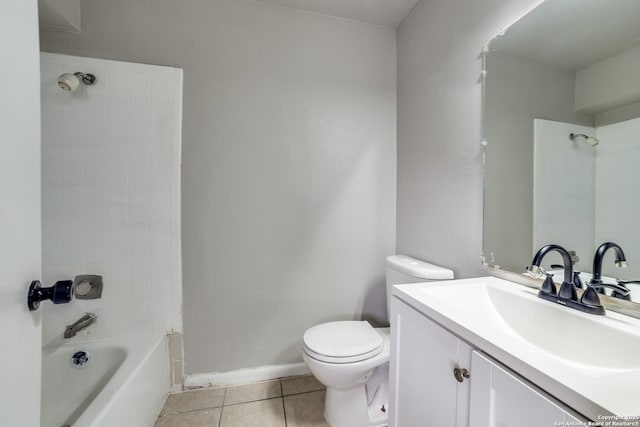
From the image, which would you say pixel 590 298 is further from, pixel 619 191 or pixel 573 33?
pixel 573 33

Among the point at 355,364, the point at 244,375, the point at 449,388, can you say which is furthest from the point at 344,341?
the point at 244,375

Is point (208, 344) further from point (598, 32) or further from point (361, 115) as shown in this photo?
point (598, 32)

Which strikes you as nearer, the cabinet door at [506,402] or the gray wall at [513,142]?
the cabinet door at [506,402]

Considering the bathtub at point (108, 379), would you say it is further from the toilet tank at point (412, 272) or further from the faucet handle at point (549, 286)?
the faucet handle at point (549, 286)

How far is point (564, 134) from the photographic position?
863mm

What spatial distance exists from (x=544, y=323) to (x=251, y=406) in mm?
1480

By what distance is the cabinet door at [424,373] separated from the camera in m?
0.67

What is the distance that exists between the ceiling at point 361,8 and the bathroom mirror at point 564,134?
830mm

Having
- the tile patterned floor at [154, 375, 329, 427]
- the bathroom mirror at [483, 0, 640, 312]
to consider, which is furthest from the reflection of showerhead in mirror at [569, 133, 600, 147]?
the tile patterned floor at [154, 375, 329, 427]

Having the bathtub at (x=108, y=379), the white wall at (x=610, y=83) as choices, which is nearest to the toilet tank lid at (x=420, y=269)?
the white wall at (x=610, y=83)

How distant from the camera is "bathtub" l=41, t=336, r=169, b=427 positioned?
109 cm

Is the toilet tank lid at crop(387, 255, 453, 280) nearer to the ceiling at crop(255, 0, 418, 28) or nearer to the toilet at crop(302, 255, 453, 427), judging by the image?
the toilet at crop(302, 255, 453, 427)

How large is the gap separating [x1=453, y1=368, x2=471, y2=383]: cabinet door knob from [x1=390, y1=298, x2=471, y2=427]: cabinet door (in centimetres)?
1

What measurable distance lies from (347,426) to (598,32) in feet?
6.19
